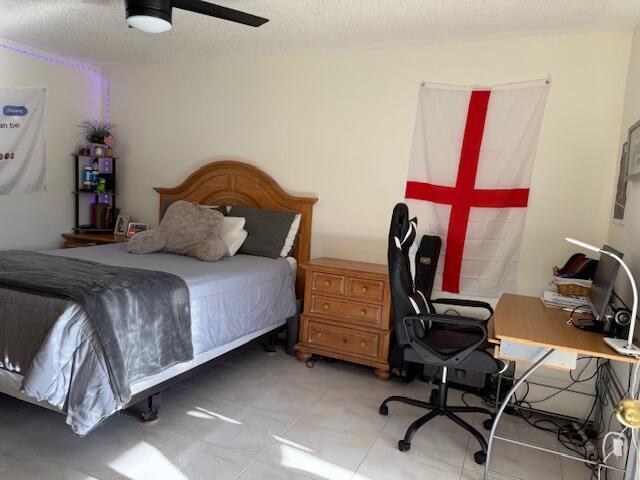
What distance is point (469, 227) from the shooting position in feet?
10.8

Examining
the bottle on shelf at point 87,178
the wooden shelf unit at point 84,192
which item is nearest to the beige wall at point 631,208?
the wooden shelf unit at point 84,192

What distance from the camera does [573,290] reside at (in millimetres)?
2537

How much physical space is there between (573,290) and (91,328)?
94.2 inches

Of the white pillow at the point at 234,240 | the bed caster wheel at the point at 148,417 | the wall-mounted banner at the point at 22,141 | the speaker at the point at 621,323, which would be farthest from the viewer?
the wall-mounted banner at the point at 22,141

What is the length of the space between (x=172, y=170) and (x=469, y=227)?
275cm

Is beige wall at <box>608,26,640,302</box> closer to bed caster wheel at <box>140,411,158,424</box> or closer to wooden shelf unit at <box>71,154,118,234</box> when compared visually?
bed caster wheel at <box>140,411,158,424</box>

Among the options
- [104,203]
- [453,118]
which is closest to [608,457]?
[453,118]

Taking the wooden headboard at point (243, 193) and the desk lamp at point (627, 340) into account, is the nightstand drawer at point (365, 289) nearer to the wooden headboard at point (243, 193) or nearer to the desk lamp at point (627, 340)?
the wooden headboard at point (243, 193)

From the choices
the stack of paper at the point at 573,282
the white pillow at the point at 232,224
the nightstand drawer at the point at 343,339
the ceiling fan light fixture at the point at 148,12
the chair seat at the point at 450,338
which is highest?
the ceiling fan light fixture at the point at 148,12

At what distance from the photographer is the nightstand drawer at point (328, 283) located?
3.31 meters

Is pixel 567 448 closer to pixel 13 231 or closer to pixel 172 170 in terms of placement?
pixel 172 170

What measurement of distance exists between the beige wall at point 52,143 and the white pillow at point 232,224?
73.3 inches

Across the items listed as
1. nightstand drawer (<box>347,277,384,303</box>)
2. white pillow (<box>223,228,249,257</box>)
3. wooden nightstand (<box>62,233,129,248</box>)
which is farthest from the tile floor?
wooden nightstand (<box>62,233,129,248</box>)

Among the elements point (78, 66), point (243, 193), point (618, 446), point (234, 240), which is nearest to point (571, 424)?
point (618, 446)
